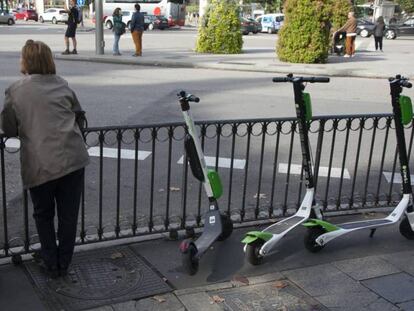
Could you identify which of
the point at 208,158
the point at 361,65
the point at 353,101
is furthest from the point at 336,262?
the point at 361,65

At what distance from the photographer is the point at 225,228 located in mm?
4520

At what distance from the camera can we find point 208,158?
720 cm

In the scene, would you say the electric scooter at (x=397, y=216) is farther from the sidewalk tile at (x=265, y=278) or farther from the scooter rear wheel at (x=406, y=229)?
the sidewalk tile at (x=265, y=278)

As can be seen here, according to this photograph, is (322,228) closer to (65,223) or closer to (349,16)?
(65,223)

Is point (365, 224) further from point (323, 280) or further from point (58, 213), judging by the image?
point (58, 213)

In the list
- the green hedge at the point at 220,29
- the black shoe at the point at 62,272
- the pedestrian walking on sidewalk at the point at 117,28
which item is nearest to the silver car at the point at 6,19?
the green hedge at the point at 220,29

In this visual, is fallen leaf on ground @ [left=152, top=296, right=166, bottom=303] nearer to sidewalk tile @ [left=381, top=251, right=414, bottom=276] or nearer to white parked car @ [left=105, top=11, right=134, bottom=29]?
sidewalk tile @ [left=381, top=251, right=414, bottom=276]

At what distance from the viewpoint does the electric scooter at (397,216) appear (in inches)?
172

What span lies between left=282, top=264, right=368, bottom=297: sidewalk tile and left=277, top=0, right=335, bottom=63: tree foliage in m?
15.9

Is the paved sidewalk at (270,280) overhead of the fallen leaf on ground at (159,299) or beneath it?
overhead

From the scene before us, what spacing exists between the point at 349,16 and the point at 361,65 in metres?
4.21

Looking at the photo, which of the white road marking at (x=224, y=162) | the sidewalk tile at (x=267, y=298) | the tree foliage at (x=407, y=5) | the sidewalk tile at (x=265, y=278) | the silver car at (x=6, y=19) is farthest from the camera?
the tree foliage at (x=407, y=5)

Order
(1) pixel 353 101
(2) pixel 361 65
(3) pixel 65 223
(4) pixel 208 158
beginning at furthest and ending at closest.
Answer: (2) pixel 361 65 → (1) pixel 353 101 → (4) pixel 208 158 → (3) pixel 65 223

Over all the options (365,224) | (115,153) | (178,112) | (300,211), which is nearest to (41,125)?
(300,211)
